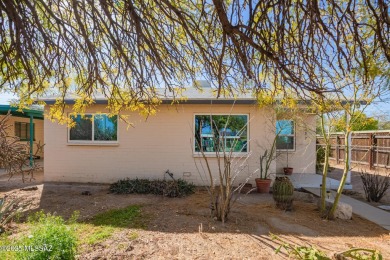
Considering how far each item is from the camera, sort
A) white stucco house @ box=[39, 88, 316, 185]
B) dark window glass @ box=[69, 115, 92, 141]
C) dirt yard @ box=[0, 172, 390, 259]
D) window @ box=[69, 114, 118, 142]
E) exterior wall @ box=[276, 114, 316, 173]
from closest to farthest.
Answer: dirt yard @ box=[0, 172, 390, 259], white stucco house @ box=[39, 88, 316, 185], window @ box=[69, 114, 118, 142], dark window glass @ box=[69, 115, 92, 141], exterior wall @ box=[276, 114, 316, 173]

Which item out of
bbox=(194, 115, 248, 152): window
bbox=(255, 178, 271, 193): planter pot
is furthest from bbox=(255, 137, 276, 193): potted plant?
bbox=(194, 115, 248, 152): window

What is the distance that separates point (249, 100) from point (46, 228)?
23.4 feet

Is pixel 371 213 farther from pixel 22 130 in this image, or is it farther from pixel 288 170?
pixel 22 130

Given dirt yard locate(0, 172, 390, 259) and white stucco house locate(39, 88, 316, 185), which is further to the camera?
white stucco house locate(39, 88, 316, 185)

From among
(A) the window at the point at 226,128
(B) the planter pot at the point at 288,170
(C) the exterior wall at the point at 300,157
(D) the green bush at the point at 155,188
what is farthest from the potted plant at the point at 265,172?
(C) the exterior wall at the point at 300,157

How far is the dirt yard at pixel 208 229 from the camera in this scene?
433cm

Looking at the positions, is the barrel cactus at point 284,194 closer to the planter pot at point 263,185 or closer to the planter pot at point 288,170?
the planter pot at point 263,185

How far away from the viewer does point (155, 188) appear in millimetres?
8672

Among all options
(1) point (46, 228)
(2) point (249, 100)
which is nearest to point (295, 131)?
(2) point (249, 100)

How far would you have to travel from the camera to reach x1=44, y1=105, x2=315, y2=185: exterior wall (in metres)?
9.77

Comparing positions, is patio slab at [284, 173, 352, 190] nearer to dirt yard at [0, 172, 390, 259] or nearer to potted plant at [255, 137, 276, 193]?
potted plant at [255, 137, 276, 193]

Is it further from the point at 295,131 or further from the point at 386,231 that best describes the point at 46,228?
the point at 295,131

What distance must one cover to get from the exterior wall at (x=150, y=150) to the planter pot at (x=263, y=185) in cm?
54

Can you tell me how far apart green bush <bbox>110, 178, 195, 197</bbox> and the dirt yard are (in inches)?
14.2
